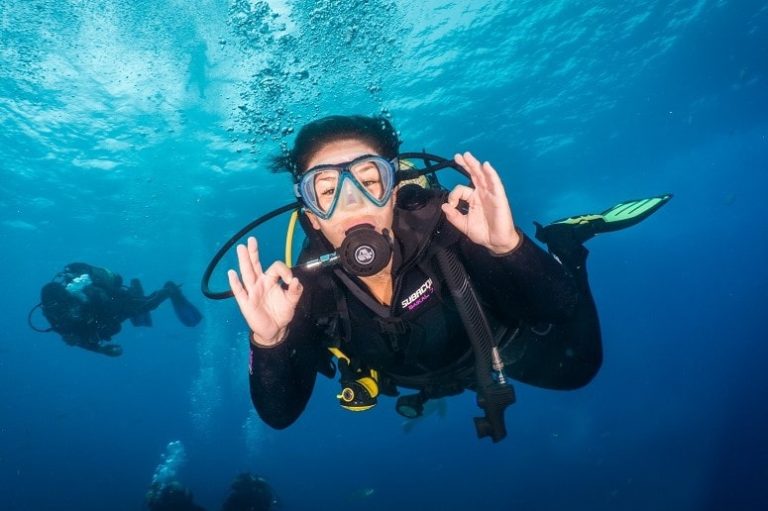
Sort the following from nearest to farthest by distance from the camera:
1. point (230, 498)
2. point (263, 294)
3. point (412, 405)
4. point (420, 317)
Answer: point (263, 294) < point (420, 317) < point (412, 405) < point (230, 498)

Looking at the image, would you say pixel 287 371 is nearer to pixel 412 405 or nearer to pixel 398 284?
pixel 398 284

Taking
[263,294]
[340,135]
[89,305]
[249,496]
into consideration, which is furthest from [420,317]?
[249,496]

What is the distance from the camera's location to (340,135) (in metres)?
3.68

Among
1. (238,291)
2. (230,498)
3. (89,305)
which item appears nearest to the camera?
(238,291)

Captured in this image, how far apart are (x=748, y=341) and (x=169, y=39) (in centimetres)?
8618

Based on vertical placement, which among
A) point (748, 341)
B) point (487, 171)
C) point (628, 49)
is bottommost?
point (748, 341)

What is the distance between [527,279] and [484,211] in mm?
579

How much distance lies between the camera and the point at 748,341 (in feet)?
219

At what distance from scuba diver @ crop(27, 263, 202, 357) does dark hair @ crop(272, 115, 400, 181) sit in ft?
33.6

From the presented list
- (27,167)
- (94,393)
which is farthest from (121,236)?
(94,393)

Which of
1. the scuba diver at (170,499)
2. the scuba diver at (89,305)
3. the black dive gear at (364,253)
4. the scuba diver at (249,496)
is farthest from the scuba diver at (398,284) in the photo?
the scuba diver at (170,499)

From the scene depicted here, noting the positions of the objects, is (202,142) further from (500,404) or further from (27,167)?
(500,404)

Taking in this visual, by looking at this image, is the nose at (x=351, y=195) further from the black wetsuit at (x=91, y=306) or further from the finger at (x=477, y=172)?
the black wetsuit at (x=91, y=306)

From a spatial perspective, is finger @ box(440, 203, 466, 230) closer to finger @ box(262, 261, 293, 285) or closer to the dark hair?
the dark hair
